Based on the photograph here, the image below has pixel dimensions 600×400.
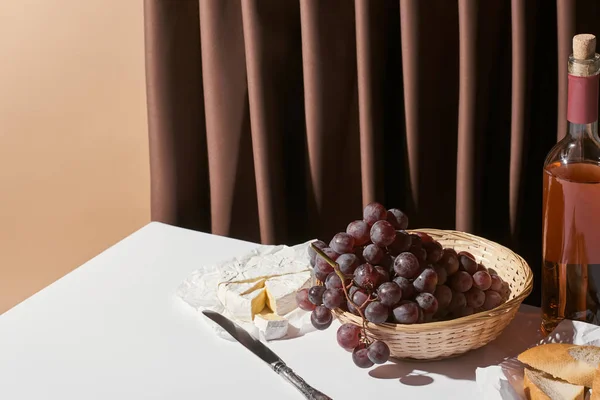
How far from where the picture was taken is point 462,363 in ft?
2.91

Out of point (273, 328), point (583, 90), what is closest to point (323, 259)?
point (273, 328)

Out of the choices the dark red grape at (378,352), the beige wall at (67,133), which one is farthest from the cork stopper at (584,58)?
the beige wall at (67,133)

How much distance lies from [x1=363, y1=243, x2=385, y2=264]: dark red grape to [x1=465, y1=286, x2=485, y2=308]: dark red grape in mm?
117

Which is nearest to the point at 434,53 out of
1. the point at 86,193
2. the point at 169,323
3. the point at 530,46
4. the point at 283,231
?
the point at 530,46

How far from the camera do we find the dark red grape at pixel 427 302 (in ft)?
2.77

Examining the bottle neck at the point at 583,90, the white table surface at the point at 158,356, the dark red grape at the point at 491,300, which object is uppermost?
the bottle neck at the point at 583,90

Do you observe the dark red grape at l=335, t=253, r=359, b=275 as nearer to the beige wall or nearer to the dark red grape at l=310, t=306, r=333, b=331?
the dark red grape at l=310, t=306, r=333, b=331

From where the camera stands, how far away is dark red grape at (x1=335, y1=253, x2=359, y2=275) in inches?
34.4

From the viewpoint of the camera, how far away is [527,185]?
1.32 metres

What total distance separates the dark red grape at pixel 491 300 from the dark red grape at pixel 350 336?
16 centimetres

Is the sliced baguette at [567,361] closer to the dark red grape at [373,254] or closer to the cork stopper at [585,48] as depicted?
the dark red grape at [373,254]

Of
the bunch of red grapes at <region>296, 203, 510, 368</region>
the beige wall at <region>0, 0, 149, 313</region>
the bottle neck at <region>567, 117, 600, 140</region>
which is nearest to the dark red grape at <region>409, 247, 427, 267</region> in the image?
the bunch of red grapes at <region>296, 203, 510, 368</region>

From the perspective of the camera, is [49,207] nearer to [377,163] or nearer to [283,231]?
[283,231]

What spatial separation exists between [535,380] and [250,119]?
33.1 inches
